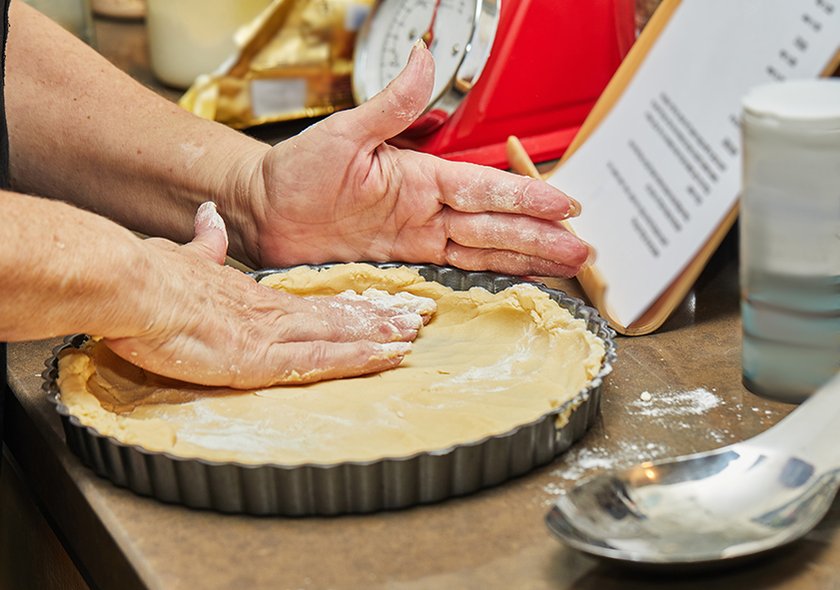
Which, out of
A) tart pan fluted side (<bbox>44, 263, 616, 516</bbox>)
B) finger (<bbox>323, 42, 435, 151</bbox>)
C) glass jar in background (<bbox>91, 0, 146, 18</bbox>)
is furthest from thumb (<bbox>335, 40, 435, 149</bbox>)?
glass jar in background (<bbox>91, 0, 146, 18</bbox>)

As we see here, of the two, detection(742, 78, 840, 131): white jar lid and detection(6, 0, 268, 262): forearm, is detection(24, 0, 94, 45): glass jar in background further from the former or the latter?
detection(742, 78, 840, 131): white jar lid

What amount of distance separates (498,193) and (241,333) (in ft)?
1.29

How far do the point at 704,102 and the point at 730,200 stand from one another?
14 cm

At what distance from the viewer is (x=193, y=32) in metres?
2.19

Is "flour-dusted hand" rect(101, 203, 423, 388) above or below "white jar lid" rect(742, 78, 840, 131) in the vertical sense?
below

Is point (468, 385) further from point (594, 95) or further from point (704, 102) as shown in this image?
point (594, 95)

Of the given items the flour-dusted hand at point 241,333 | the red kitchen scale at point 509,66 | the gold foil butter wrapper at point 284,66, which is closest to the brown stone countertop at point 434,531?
the flour-dusted hand at point 241,333

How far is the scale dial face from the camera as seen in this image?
169 centimetres

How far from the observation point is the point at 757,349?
109 centimetres

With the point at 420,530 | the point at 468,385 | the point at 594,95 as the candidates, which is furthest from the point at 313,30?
the point at 420,530

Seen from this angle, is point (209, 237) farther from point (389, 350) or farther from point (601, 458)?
point (601, 458)

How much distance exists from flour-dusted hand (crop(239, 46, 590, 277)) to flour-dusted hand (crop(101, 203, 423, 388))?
21 centimetres

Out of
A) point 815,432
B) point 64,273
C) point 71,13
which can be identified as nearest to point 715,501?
point 815,432

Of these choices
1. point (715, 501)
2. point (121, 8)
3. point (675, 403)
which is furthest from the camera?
point (121, 8)
